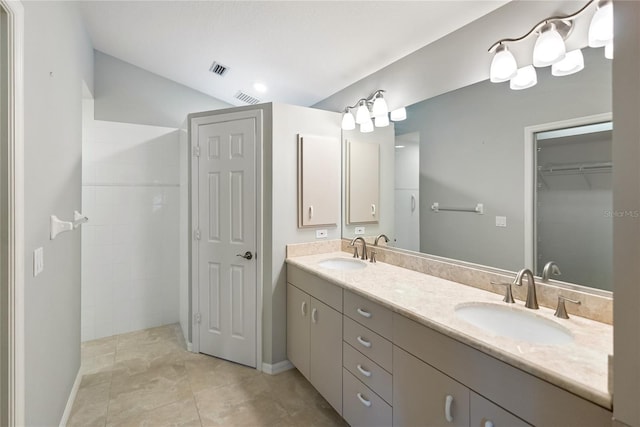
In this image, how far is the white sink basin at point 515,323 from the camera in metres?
1.20

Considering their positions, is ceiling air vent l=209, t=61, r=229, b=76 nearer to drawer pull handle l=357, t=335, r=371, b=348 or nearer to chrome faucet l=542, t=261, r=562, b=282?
drawer pull handle l=357, t=335, r=371, b=348

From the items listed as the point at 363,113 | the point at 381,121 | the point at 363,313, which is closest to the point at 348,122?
the point at 363,113

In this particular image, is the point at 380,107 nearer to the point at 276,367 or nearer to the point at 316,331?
the point at 316,331

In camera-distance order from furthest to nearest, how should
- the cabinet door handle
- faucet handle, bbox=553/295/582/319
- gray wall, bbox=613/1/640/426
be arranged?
faucet handle, bbox=553/295/582/319
the cabinet door handle
gray wall, bbox=613/1/640/426

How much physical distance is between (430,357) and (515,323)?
0.45 m

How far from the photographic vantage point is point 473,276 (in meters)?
1.67

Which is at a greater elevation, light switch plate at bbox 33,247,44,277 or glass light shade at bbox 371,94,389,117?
glass light shade at bbox 371,94,389,117

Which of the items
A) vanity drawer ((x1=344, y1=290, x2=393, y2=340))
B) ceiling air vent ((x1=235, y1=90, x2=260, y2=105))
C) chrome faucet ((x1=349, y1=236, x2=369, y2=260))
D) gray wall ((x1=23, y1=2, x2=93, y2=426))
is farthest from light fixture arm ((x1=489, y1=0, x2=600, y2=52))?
ceiling air vent ((x1=235, y1=90, x2=260, y2=105))

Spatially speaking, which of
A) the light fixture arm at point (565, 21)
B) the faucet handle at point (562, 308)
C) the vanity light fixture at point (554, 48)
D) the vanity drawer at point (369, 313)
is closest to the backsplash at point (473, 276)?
the faucet handle at point (562, 308)

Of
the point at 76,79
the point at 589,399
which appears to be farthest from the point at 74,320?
the point at 589,399

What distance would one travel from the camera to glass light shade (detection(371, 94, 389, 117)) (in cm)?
233

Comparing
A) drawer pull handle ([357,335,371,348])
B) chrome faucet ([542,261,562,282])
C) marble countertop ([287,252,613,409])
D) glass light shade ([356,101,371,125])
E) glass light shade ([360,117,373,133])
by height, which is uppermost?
glass light shade ([356,101,371,125])

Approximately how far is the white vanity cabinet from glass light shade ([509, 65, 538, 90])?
1.42 meters

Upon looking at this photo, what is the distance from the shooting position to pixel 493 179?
1.64 metres
